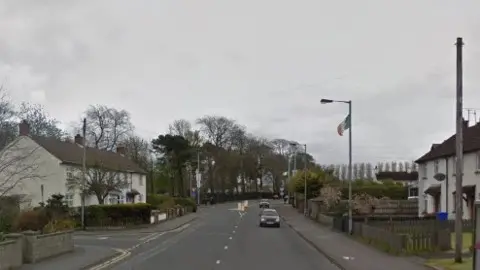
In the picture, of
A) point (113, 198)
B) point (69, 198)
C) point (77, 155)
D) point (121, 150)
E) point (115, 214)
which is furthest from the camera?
point (121, 150)

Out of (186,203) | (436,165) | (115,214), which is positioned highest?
(436,165)

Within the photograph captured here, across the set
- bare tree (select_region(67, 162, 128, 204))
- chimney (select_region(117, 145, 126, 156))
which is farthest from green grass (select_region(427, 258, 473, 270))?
chimney (select_region(117, 145, 126, 156))

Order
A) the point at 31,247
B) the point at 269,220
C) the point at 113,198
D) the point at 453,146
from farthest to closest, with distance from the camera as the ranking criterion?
the point at 113,198 → the point at 269,220 → the point at 453,146 → the point at 31,247

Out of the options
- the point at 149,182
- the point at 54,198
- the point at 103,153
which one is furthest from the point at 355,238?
the point at 149,182

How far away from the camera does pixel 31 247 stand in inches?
965

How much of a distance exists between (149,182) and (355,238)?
275 ft

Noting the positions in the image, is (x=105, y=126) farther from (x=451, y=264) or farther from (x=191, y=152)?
(x=451, y=264)

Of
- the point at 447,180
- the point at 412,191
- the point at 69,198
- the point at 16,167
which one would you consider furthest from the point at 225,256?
the point at 412,191

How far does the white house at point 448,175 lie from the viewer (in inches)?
1896

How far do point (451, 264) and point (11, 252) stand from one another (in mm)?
14335

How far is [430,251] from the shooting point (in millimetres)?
27750

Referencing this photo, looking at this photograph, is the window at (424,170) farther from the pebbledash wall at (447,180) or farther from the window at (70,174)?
the window at (70,174)

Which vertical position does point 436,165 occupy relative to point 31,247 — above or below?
above

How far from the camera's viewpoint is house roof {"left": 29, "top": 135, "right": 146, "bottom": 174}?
69.0 m
